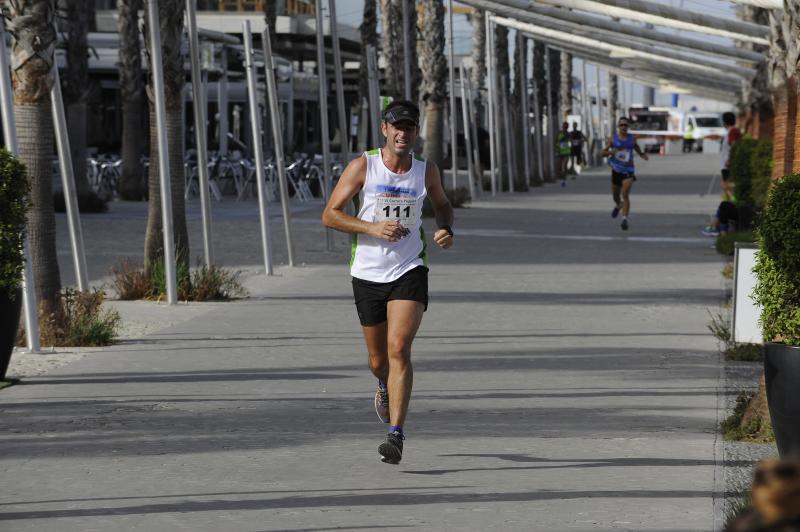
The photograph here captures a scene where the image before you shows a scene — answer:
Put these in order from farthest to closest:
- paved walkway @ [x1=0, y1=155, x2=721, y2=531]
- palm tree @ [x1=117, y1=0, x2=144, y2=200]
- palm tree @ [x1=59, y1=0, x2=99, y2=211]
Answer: palm tree @ [x1=117, y1=0, x2=144, y2=200] < palm tree @ [x1=59, y1=0, x2=99, y2=211] < paved walkway @ [x1=0, y1=155, x2=721, y2=531]

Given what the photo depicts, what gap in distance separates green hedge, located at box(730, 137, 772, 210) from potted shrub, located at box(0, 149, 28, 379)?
1214 centimetres

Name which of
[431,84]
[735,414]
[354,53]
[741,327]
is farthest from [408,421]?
[354,53]

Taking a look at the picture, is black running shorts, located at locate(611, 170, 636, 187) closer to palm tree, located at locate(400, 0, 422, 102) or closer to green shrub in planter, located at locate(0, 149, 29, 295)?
palm tree, located at locate(400, 0, 422, 102)

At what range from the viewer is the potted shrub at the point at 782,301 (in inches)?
256

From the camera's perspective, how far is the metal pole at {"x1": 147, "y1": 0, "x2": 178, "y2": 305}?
14203 mm

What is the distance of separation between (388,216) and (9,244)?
3019mm

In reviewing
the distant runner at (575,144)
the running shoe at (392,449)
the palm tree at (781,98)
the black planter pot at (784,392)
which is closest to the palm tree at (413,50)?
the palm tree at (781,98)

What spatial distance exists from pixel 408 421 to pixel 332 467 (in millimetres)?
1458

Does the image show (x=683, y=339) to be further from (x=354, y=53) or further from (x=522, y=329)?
(x=354, y=53)

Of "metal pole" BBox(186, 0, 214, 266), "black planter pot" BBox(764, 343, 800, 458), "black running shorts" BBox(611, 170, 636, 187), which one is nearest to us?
"black planter pot" BBox(764, 343, 800, 458)

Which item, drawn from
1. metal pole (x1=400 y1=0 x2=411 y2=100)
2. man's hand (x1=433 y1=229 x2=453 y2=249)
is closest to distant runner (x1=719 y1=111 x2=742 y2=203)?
metal pole (x1=400 y1=0 x2=411 y2=100)

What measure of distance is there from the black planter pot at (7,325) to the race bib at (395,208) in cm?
311

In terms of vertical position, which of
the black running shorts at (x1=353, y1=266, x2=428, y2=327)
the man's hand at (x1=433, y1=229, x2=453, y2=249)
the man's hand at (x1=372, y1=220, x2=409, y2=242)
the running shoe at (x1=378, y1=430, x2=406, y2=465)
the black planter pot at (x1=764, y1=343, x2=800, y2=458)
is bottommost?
the running shoe at (x1=378, y1=430, x2=406, y2=465)

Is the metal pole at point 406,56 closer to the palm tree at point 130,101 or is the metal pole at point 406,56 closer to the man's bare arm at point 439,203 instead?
the palm tree at point 130,101
